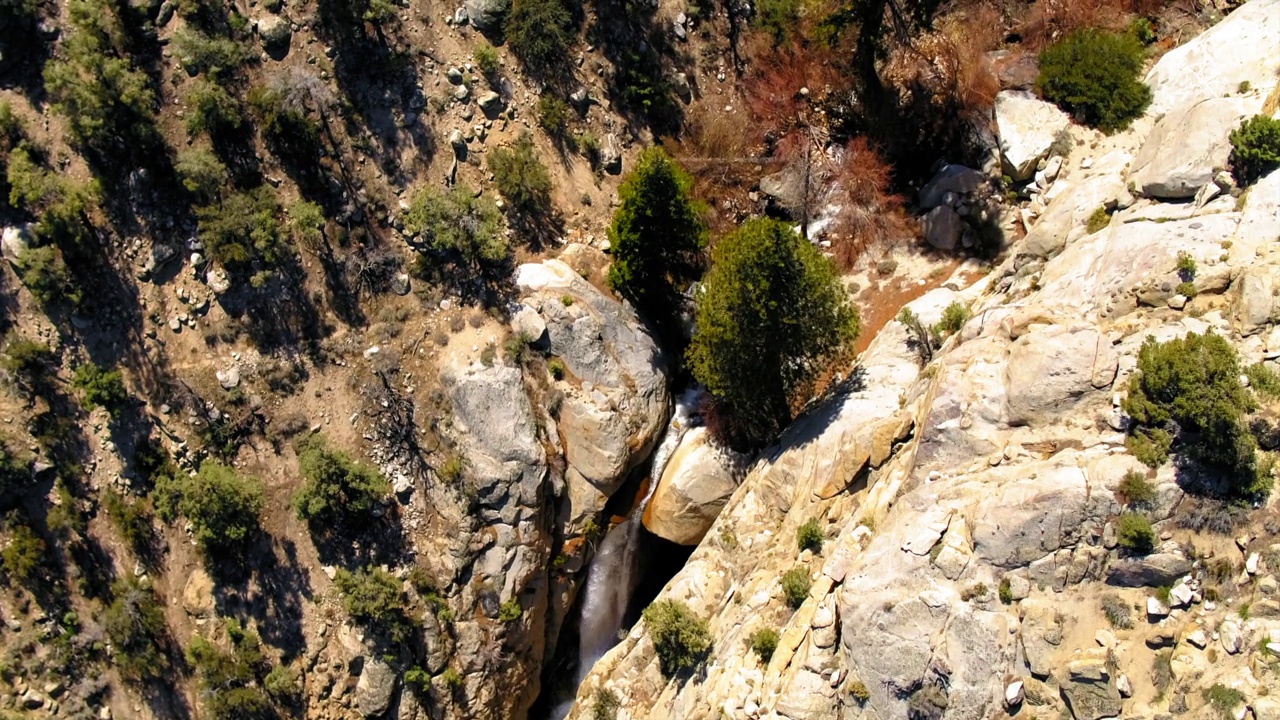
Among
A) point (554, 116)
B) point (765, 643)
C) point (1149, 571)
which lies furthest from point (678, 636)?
point (554, 116)

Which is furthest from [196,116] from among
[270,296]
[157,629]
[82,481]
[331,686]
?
[331,686]

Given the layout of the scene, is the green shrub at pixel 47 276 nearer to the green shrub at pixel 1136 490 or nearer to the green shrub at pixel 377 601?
the green shrub at pixel 377 601

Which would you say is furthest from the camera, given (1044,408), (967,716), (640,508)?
(640,508)

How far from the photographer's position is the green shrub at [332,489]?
3500cm

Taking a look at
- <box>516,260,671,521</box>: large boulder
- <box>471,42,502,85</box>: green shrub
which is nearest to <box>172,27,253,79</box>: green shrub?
<box>471,42,502,85</box>: green shrub

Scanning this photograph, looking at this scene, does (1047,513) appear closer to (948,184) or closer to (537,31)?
(948,184)

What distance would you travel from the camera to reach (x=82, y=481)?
35531mm

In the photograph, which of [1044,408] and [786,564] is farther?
[786,564]

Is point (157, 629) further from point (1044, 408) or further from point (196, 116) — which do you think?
point (1044, 408)

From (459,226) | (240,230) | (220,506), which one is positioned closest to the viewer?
(220,506)

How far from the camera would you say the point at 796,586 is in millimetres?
27891

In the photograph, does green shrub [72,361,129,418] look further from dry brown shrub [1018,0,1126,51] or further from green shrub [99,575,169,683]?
dry brown shrub [1018,0,1126,51]

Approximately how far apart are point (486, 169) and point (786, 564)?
78.4 feet

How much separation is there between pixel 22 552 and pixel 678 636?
2841 centimetres
